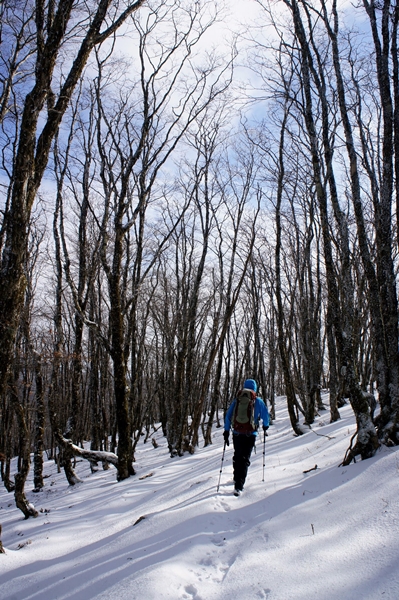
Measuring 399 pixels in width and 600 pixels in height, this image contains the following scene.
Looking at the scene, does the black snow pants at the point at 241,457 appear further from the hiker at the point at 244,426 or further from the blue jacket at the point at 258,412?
the blue jacket at the point at 258,412

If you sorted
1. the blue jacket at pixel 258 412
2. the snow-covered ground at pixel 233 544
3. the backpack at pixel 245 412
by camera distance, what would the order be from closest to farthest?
the snow-covered ground at pixel 233 544 → the backpack at pixel 245 412 → the blue jacket at pixel 258 412

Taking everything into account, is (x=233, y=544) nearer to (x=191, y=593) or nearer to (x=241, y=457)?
(x=191, y=593)

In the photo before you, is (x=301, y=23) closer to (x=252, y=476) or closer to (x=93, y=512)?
(x=252, y=476)

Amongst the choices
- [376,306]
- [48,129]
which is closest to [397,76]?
[376,306]

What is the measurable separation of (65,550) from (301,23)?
947cm

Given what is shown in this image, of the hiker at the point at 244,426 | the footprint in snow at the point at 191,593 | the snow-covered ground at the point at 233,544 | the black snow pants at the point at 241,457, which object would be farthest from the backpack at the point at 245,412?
the footprint in snow at the point at 191,593

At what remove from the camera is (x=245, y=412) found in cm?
627

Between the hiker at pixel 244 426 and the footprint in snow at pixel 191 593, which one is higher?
the hiker at pixel 244 426

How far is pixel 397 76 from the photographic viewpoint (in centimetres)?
665

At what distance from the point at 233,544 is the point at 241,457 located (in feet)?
6.92

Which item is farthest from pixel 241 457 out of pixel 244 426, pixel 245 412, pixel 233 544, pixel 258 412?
pixel 233 544

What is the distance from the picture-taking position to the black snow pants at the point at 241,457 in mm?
5805

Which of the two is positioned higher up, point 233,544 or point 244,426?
point 244,426

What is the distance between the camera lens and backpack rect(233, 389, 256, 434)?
619cm
